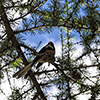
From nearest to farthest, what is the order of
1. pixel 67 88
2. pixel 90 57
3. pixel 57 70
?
pixel 57 70 → pixel 67 88 → pixel 90 57

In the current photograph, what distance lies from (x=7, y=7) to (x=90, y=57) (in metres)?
1.23

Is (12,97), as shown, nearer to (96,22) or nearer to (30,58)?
(30,58)

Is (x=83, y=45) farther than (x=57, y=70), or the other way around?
(x=83, y=45)

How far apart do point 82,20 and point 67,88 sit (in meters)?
0.89

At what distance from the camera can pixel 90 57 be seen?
6.51ft

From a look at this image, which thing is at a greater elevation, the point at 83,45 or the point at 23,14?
the point at 23,14

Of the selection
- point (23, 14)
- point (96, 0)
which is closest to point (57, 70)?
point (23, 14)

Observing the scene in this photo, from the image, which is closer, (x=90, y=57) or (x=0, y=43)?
(x=0, y=43)

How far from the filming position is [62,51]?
2.07m

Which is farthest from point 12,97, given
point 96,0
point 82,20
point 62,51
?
point 96,0

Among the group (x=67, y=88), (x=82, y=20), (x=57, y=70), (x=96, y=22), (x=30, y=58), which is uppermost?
(x=82, y=20)

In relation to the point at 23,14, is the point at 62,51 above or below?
below

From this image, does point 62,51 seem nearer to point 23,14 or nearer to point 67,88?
point 67,88

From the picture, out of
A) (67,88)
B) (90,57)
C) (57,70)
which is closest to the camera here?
(57,70)
